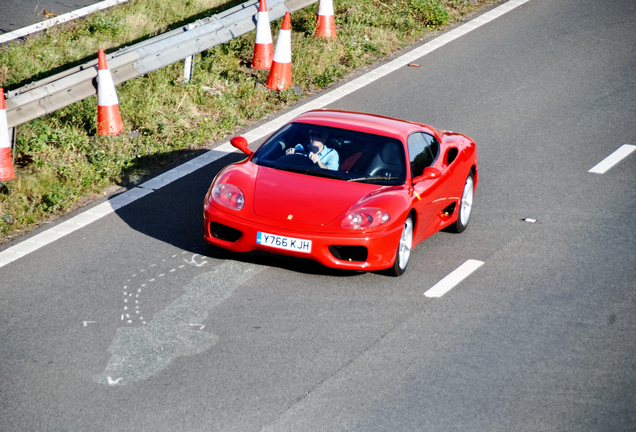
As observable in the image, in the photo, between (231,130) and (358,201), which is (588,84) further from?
(358,201)

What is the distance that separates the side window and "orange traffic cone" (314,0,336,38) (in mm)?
5950

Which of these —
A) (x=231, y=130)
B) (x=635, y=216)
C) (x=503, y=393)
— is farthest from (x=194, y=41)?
(x=503, y=393)

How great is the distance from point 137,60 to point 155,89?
0.81 meters

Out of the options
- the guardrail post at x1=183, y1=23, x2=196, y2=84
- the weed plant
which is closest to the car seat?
the weed plant

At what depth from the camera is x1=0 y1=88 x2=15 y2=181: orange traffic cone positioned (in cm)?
847

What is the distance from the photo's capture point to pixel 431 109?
460 inches

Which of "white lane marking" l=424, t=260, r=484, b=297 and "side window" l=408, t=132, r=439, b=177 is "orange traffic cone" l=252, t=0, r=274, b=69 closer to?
"side window" l=408, t=132, r=439, b=177

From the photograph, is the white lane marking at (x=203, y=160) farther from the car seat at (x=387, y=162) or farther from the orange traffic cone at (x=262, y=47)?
the car seat at (x=387, y=162)

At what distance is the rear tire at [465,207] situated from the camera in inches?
319

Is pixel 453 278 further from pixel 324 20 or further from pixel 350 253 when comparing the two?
pixel 324 20

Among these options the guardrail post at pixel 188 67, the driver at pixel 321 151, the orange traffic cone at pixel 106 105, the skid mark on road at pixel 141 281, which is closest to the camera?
the skid mark on road at pixel 141 281

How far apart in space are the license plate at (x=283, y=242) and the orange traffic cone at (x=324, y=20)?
7.57 meters

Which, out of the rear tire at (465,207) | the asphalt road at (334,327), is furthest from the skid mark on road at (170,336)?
the rear tire at (465,207)

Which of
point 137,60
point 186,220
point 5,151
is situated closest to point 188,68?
point 137,60
